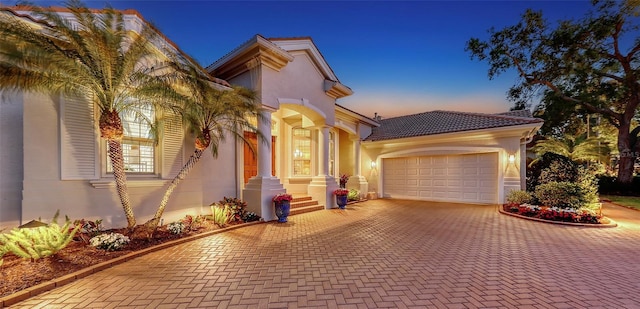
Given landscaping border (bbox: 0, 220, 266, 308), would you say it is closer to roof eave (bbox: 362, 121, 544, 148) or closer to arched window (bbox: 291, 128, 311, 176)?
arched window (bbox: 291, 128, 311, 176)

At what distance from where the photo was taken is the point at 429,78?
63.3ft

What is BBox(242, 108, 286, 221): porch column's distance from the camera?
8.09 metres

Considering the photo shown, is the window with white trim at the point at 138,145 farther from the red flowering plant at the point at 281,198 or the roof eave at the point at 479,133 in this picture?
the roof eave at the point at 479,133

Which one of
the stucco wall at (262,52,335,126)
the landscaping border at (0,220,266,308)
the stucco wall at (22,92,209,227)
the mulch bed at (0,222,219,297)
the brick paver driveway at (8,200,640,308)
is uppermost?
the stucco wall at (262,52,335,126)

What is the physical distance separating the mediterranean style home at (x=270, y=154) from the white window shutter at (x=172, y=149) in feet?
0.10

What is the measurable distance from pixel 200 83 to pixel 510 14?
20.6m

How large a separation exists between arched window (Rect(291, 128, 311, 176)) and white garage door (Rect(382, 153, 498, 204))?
212 inches

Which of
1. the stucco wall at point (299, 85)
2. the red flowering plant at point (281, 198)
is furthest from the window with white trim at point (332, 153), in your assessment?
the red flowering plant at point (281, 198)

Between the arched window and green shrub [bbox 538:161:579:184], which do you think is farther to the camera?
the arched window

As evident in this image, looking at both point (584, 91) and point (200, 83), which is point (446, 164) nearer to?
point (200, 83)

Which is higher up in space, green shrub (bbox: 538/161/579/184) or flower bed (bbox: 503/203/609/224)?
green shrub (bbox: 538/161/579/184)

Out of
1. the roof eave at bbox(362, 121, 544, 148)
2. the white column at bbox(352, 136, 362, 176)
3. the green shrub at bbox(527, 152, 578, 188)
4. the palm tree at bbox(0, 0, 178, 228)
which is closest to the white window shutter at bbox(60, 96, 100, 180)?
the palm tree at bbox(0, 0, 178, 228)

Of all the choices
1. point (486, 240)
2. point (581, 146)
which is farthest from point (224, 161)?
point (581, 146)

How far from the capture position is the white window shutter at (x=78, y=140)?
541cm
